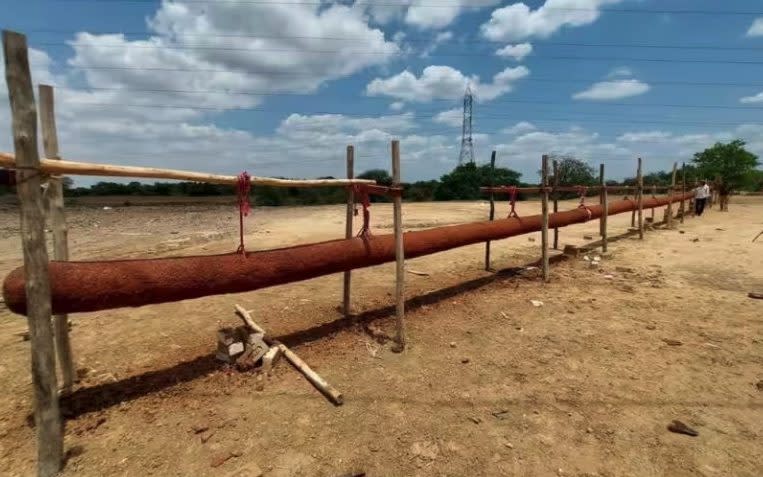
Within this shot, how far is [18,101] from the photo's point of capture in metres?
2.50

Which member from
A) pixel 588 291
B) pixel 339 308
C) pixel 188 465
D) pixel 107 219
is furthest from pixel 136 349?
pixel 107 219

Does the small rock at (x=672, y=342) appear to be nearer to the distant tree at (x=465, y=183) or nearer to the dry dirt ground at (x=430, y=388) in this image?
the dry dirt ground at (x=430, y=388)

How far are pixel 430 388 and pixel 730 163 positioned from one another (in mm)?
37247

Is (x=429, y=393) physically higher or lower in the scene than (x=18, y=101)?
lower

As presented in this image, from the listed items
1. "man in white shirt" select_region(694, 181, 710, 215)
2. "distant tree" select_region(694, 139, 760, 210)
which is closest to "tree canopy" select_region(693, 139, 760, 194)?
"distant tree" select_region(694, 139, 760, 210)

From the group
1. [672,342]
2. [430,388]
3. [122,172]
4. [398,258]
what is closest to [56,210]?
[122,172]

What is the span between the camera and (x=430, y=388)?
381 cm

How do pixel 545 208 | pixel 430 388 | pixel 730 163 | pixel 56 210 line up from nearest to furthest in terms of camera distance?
pixel 56 210 → pixel 430 388 → pixel 545 208 → pixel 730 163

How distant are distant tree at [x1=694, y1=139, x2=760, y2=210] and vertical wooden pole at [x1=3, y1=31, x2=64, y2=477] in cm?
3631

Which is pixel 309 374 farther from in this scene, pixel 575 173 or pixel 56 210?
pixel 575 173

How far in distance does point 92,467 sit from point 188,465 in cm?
61

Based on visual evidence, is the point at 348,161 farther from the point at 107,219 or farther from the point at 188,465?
the point at 107,219

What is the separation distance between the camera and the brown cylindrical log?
2969 mm

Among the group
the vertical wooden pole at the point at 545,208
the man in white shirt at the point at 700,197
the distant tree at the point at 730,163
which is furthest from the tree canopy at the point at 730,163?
the vertical wooden pole at the point at 545,208
